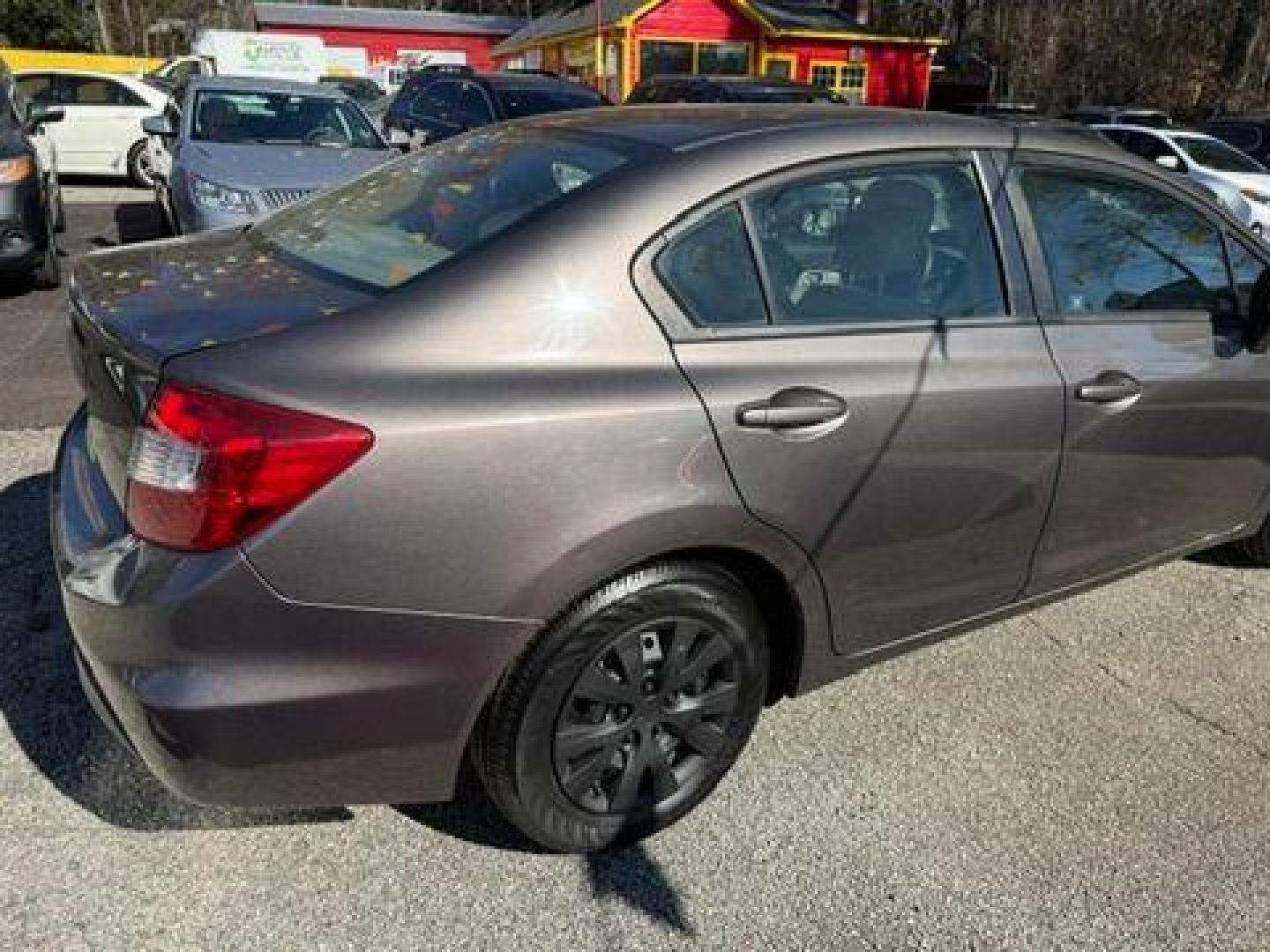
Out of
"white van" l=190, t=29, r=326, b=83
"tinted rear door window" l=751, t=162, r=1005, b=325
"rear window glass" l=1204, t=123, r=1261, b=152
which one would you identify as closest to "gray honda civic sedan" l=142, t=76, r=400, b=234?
"tinted rear door window" l=751, t=162, r=1005, b=325

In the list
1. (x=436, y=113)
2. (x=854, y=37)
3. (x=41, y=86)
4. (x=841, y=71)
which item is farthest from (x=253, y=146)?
(x=841, y=71)

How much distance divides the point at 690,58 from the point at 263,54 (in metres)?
10.6

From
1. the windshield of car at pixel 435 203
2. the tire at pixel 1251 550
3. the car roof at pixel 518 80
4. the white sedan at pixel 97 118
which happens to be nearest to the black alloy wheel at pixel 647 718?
the windshield of car at pixel 435 203

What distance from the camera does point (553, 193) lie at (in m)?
2.41

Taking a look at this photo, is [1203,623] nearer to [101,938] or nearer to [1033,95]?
[101,938]

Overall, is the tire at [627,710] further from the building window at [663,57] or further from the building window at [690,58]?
the building window at [663,57]

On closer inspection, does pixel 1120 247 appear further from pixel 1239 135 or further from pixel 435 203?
pixel 1239 135

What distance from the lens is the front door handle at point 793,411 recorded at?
229 cm

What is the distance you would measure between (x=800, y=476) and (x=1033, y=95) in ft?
109

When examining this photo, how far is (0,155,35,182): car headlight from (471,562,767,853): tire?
260 inches

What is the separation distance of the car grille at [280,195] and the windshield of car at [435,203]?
4.03 m

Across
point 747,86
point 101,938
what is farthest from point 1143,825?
point 747,86

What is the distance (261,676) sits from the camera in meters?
1.97

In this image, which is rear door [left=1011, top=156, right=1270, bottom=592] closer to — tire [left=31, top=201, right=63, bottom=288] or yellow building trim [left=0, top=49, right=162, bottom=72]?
tire [left=31, top=201, right=63, bottom=288]
